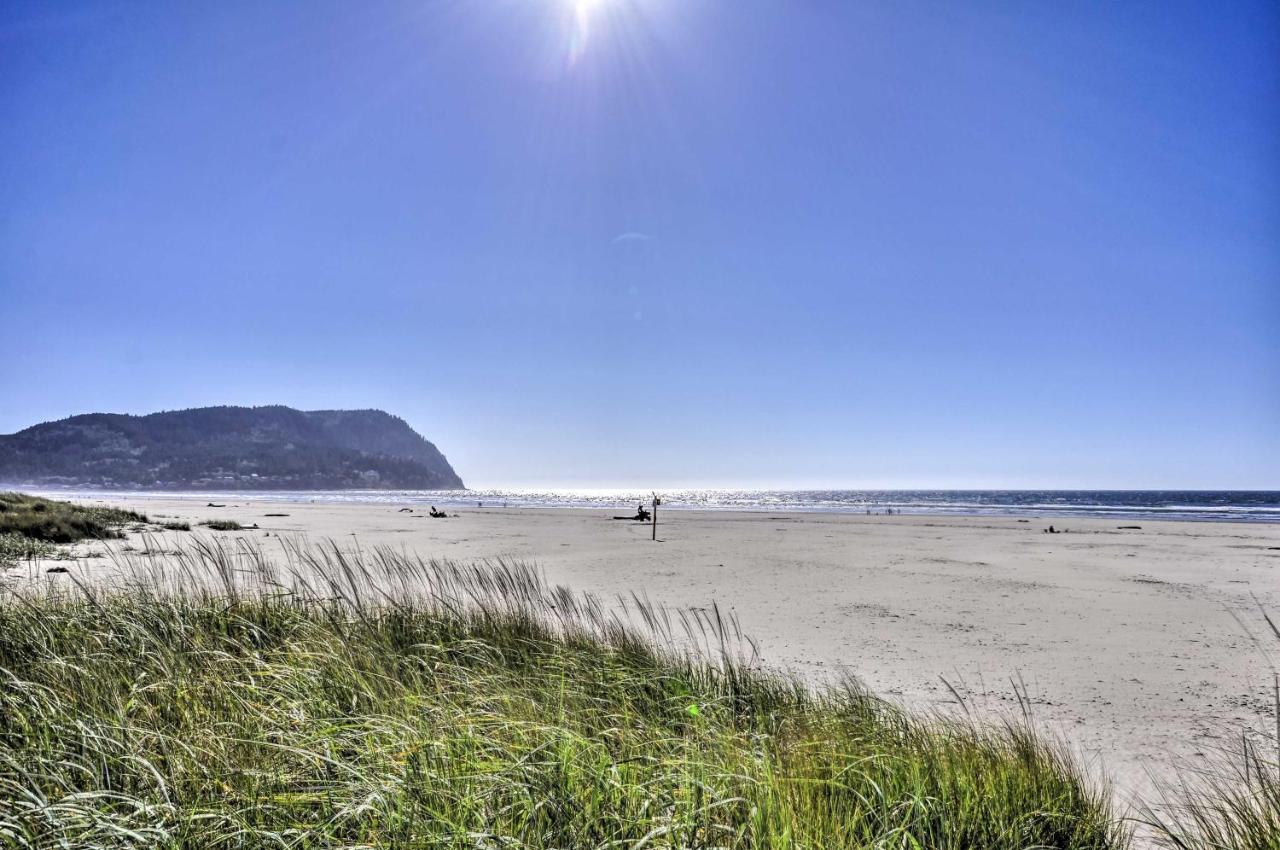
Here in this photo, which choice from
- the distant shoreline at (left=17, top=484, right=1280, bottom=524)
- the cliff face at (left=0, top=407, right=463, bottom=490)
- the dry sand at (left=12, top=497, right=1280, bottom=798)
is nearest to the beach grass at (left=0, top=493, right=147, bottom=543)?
the dry sand at (left=12, top=497, right=1280, bottom=798)

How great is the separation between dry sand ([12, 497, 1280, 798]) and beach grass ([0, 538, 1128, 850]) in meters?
2.15

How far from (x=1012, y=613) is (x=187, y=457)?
18328 cm

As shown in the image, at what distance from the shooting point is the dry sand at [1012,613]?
6301 mm

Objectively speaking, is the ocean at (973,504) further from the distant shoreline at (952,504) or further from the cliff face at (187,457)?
the cliff face at (187,457)

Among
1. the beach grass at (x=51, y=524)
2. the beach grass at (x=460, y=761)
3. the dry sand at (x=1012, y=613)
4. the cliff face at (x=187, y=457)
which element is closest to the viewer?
the beach grass at (x=460, y=761)

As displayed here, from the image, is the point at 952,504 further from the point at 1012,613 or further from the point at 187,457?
the point at 187,457

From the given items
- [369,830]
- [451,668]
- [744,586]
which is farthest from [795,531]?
[369,830]

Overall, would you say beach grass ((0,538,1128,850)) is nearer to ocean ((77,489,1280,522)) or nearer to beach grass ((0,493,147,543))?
beach grass ((0,493,147,543))

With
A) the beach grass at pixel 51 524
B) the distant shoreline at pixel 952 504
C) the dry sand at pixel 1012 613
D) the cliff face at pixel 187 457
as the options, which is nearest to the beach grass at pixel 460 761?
the dry sand at pixel 1012 613

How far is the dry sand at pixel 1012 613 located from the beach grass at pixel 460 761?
215 centimetres

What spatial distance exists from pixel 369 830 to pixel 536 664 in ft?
9.53

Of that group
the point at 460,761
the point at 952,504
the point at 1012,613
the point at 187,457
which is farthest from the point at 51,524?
the point at 187,457

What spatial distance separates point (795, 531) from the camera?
32656 millimetres

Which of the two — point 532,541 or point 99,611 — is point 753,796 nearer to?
point 99,611
